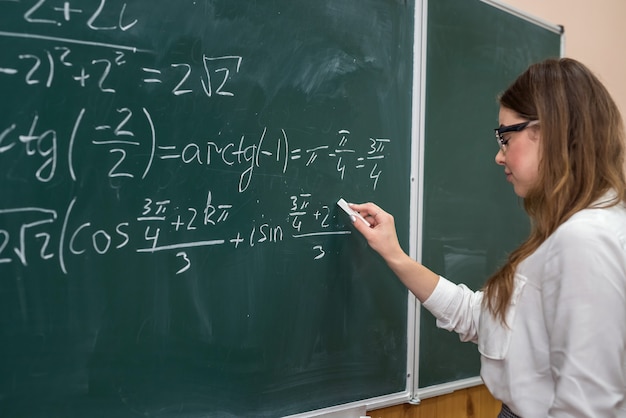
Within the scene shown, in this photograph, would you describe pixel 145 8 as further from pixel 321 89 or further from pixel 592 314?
pixel 592 314

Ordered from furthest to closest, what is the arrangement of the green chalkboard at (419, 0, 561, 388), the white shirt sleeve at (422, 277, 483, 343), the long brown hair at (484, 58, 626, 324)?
the green chalkboard at (419, 0, 561, 388) < the white shirt sleeve at (422, 277, 483, 343) < the long brown hair at (484, 58, 626, 324)

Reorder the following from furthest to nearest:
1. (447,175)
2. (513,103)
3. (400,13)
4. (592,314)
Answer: (447,175)
(400,13)
(513,103)
(592,314)

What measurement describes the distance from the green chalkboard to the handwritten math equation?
0.59 metres

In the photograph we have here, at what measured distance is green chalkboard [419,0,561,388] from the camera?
5.64 ft

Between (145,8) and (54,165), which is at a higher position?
(145,8)

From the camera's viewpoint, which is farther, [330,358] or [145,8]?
[330,358]

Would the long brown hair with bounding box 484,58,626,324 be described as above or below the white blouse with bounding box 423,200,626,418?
above

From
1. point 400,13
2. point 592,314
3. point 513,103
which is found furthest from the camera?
point 400,13

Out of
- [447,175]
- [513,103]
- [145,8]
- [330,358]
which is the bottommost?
[330,358]

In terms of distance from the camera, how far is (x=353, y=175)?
59.4 inches

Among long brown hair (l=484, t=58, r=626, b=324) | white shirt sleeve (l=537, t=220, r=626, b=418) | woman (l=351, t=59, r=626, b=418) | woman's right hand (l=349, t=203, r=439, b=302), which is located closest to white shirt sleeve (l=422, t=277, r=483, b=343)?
woman's right hand (l=349, t=203, r=439, b=302)

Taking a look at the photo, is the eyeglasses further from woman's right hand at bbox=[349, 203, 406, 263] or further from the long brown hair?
woman's right hand at bbox=[349, 203, 406, 263]

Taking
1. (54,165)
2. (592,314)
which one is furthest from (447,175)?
(54,165)

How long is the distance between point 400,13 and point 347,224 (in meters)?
0.69
